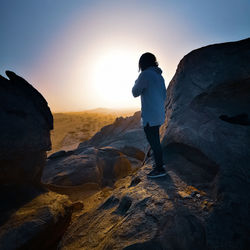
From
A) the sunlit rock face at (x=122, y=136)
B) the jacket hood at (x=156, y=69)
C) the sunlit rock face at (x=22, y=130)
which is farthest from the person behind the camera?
the sunlit rock face at (x=122, y=136)

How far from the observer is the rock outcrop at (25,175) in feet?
6.85

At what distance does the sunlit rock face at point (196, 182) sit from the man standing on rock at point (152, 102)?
520mm

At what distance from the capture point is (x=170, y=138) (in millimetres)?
3500

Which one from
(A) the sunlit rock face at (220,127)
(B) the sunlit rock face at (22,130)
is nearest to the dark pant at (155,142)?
(A) the sunlit rock face at (220,127)

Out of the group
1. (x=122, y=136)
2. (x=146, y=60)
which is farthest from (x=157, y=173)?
(x=122, y=136)

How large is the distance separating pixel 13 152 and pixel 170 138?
10.3ft

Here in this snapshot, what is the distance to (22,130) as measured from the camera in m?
2.82

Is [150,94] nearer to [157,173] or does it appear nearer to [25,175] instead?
[157,173]

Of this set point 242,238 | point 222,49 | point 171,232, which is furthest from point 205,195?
point 222,49

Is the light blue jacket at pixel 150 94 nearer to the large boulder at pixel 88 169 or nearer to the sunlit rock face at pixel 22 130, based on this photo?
the sunlit rock face at pixel 22 130

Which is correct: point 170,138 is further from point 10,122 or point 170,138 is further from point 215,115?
point 10,122

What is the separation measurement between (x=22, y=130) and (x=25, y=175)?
950 millimetres

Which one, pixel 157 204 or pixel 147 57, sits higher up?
pixel 147 57

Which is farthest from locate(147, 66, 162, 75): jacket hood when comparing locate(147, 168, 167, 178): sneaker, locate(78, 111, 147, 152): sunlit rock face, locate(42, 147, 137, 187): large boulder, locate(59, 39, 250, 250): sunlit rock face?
locate(78, 111, 147, 152): sunlit rock face
